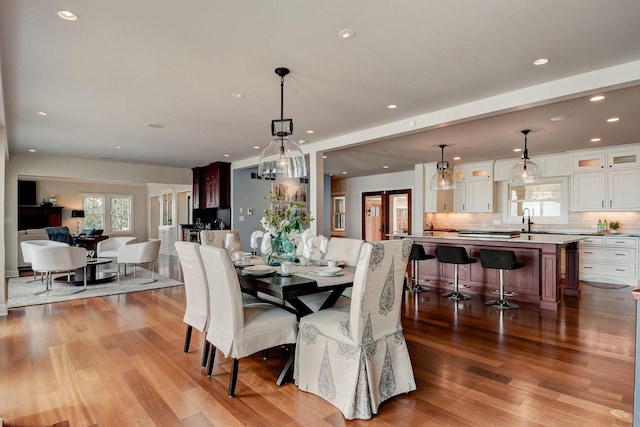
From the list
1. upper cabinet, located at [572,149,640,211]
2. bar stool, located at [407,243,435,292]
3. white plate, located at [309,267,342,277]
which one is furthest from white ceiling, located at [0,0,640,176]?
bar stool, located at [407,243,435,292]

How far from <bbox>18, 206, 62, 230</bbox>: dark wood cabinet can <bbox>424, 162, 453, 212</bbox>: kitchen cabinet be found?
10330 mm

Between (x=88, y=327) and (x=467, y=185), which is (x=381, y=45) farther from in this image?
(x=467, y=185)

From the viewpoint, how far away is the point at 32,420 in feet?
6.85

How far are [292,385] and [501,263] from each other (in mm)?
3332

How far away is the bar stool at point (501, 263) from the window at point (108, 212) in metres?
11.4

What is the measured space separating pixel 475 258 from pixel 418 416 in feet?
12.8

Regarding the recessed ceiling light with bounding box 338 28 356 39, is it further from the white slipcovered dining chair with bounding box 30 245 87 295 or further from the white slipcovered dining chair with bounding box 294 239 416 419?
the white slipcovered dining chair with bounding box 30 245 87 295

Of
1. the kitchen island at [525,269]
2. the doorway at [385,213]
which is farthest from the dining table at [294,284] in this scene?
the doorway at [385,213]

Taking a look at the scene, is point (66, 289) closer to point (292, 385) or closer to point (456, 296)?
point (292, 385)

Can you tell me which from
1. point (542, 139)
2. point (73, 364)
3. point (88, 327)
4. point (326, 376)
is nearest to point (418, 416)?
point (326, 376)

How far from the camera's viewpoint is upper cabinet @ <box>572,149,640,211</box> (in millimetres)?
6098

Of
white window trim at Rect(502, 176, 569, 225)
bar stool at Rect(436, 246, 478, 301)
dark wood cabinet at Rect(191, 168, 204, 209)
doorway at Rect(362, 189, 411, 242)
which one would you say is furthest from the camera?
doorway at Rect(362, 189, 411, 242)

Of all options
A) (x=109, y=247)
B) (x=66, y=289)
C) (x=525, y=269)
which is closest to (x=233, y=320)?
(x=525, y=269)

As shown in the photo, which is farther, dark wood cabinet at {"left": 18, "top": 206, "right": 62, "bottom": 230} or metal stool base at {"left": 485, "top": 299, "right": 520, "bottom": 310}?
dark wood cabinet at {"left": 18, "top": 206, "right": 62, "bottom": 230}
